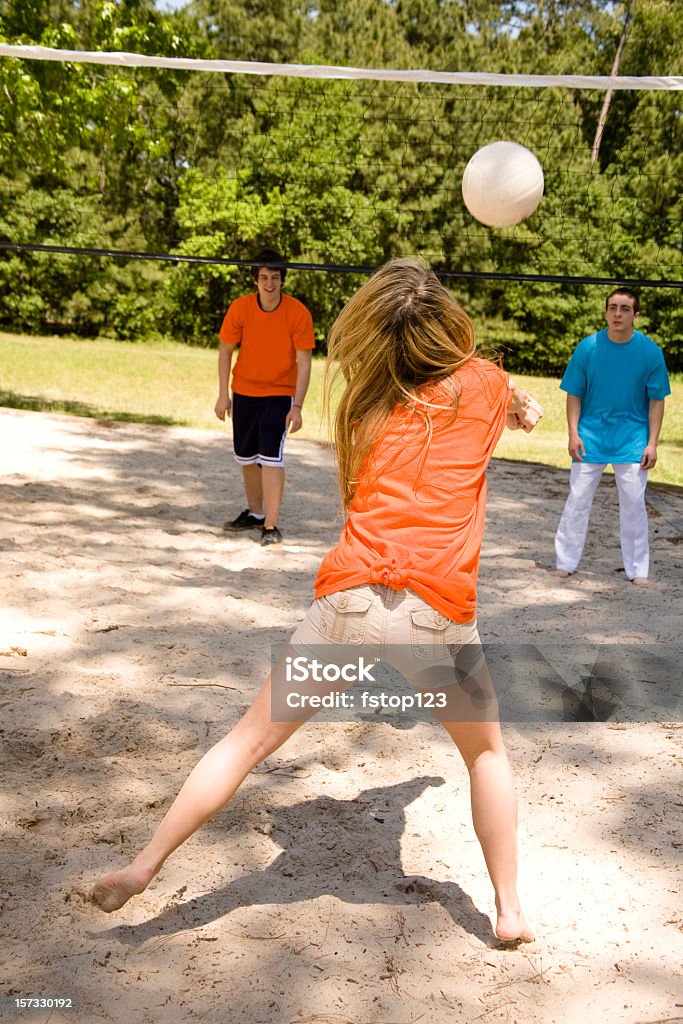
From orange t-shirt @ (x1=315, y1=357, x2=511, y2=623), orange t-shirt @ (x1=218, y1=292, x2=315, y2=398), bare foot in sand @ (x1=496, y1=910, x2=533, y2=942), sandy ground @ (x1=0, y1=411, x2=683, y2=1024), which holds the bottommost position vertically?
sandy ground @ (x1=0, y1=411, x2=683, y2=1024)

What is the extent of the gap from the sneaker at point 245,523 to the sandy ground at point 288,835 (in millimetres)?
906

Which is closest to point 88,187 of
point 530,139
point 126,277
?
point 126,277

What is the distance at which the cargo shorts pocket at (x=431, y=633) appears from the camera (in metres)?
2.06

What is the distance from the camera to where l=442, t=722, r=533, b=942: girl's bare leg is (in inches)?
85.7

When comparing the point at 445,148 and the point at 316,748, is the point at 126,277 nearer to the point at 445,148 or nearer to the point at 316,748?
the point at 445,148

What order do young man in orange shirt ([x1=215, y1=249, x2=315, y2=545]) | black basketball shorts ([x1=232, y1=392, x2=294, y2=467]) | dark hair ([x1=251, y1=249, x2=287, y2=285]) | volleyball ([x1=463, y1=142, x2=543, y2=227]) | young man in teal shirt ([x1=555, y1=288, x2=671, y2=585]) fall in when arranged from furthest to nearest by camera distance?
black basketball shorts ([x1=232, y1=392, x2=294, y2=467])
young man in orange shirt ([x1=215, y1=249, x2=315, y2=545])
dark hair ([x1=251, y1=249, x2=287, y2=285])
young man in teal shirt ([x1=555, y1=288, x2=671, y2=585])
volleyball ([x1=463, y1=142, x2=543, y2=227])

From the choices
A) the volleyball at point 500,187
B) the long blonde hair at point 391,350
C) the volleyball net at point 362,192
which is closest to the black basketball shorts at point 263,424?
the volleyball at point 500,187

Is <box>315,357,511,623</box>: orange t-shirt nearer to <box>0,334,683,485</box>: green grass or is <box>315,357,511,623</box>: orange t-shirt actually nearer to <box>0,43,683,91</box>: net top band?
<box>0,43,683,91</box>: net top band

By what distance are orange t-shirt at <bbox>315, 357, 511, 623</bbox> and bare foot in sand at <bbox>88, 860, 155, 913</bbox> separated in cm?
73

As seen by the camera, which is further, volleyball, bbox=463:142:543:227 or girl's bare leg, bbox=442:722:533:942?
volleyball, bbox=463:142:543:227

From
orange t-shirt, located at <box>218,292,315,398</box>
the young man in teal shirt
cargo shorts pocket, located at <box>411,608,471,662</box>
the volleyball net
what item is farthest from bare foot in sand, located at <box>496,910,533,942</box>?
the volleyball net

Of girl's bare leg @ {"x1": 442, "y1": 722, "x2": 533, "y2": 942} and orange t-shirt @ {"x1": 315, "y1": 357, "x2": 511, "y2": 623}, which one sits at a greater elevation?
orange t-shirt @ {"x1": 315, "y1": 357, "x2": 511, "y2": 623}

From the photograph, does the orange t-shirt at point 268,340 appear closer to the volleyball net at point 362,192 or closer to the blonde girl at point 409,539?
the blonde girl at point 409,539

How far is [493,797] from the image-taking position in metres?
2.19
